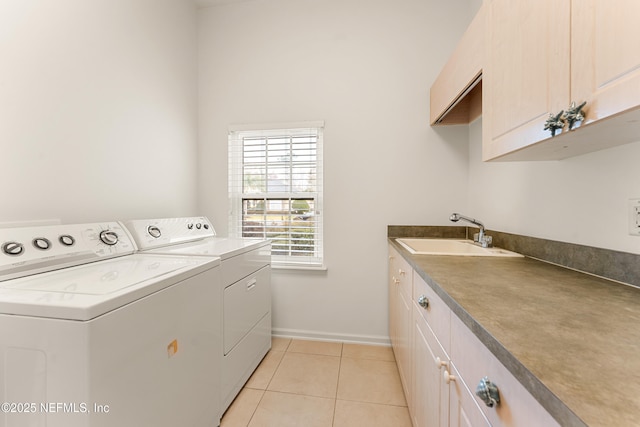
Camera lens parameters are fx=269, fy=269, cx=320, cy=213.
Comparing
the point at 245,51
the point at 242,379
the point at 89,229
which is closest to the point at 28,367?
the point at 89,229

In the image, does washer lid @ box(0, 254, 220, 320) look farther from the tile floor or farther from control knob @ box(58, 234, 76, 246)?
the tile floor

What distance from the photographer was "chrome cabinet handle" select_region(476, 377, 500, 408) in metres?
0.56

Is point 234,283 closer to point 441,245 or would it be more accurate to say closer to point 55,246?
point 55,246

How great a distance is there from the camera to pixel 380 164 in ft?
7.60

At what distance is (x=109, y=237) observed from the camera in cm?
149

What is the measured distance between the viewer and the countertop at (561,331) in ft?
1.23

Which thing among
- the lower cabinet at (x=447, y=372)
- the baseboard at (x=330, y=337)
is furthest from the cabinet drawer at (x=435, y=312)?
the baseboard at (x=330, y=337)

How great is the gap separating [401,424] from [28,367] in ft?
5.37

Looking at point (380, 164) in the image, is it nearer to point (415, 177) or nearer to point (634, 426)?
point (415, 177)

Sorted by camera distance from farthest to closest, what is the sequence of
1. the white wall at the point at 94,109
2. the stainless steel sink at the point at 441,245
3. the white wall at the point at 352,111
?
the white wall at the point at 352,111 < the stainless steel sink at the point at 441,245 < the white wall at the point at 94,109

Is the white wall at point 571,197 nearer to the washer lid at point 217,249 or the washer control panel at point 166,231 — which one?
the washer lid at point 217,249

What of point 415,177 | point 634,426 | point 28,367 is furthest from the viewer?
point 415,177

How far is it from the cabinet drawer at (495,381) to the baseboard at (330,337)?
164 centimetres

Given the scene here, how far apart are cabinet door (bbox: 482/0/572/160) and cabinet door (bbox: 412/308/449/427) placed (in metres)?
0.81
